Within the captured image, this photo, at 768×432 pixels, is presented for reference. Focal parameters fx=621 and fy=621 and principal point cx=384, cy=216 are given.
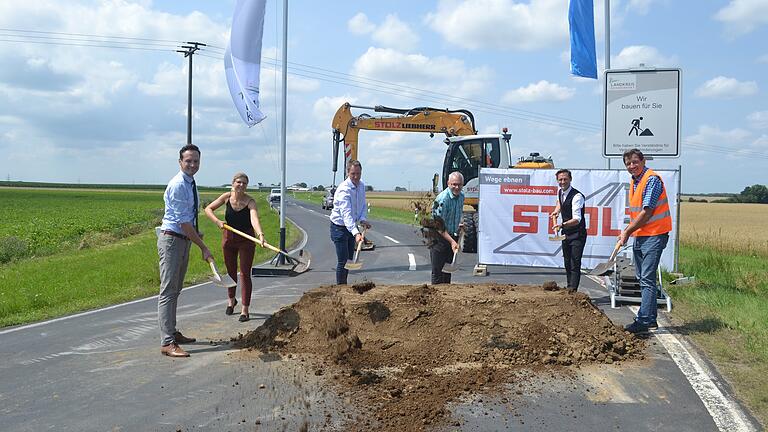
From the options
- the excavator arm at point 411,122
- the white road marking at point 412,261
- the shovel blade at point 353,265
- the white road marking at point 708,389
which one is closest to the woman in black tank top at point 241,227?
the shovel blade at point 353,265

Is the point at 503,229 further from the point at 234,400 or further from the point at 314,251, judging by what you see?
the point at 234,400

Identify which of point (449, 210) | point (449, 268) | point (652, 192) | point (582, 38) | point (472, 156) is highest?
point (582, 38)

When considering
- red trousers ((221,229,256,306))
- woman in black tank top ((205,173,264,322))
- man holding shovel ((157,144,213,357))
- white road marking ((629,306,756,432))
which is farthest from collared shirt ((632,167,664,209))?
man holding shovel ((157,144,213,357))

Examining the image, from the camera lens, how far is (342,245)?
27.9 feet

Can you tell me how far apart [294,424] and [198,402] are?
0.98 meters

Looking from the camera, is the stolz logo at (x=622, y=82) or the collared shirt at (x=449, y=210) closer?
the collared shirt at (x=449, y=210)

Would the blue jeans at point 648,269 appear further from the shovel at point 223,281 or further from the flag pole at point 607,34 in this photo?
the flag pole at point 607,34

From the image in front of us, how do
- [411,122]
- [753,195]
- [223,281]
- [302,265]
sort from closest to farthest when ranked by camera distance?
[223,281]
[302,265]
[411,122]
[753,195]

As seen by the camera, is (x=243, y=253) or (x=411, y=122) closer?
(x=243, y=253)

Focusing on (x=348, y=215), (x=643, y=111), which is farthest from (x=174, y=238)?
A: (x=643, y=111)

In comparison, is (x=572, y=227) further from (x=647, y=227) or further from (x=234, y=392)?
(x=234, y=392)

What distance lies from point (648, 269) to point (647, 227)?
1.63 ft

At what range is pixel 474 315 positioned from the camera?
21.5 feet

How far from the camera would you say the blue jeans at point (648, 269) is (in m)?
7.12
